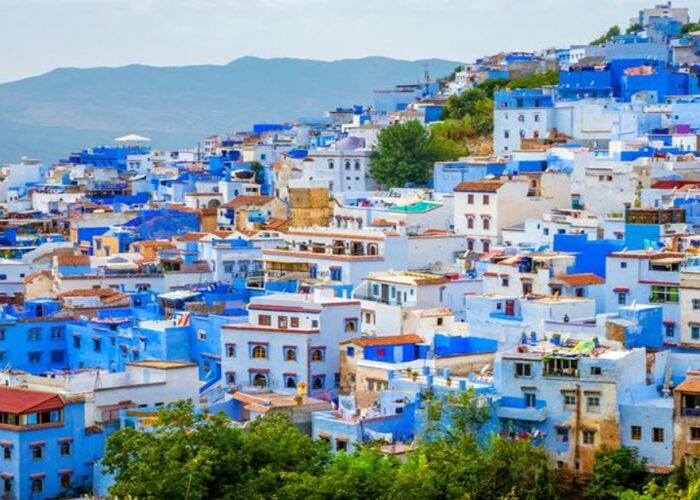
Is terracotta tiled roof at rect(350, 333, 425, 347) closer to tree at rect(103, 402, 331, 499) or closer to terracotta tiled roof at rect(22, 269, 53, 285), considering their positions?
tree at rect(103, 402, 331, 499)

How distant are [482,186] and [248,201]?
994 cm

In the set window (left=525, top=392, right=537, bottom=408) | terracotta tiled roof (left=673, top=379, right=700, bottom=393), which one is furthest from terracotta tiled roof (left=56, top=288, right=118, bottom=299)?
terracotta tiled roof (left=673, top=379, right=700, bottom=393)

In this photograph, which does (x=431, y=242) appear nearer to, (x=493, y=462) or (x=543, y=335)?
(x=543, y=335)

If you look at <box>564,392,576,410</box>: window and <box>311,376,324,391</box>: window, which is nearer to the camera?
<box>564,392,576,410</box>: window

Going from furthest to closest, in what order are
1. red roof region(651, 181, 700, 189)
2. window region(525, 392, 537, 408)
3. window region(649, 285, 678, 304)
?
red roof region(651, 181, 700, 189) → window region(649, 285, 678, 304) → window region(525, 392, 537, 408)

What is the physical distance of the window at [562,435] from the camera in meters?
28.0

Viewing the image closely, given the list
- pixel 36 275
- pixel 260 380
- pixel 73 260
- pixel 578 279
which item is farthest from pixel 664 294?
pixel 36 275

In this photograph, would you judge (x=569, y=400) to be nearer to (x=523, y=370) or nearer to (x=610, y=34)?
(x=523, y=370)

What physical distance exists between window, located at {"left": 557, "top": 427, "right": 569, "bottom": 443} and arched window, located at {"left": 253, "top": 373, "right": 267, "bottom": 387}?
7179mm

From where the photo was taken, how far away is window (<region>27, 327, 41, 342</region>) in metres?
38.2

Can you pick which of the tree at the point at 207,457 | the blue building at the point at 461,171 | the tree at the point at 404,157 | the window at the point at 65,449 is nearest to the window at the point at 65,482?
the window at the point at 65,449

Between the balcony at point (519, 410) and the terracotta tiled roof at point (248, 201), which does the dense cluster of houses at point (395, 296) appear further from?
the terracotta tiled roof at point (248, 201)

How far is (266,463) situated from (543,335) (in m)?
5.90

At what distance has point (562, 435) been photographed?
2808 centimetres
